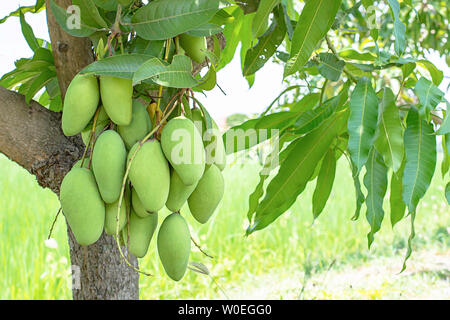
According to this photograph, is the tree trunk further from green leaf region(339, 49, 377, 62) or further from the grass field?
the grass field

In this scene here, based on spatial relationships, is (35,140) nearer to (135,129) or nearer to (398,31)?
(135,129)

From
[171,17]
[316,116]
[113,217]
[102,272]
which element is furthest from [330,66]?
[102,272]

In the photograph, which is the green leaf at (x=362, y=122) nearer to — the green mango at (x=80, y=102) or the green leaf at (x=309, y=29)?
the green leaf at (x=309, y=29)

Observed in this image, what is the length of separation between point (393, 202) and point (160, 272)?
1.43m

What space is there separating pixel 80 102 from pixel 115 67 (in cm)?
5

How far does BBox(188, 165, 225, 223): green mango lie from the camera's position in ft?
1.60

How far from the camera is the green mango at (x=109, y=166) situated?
436 millimetres

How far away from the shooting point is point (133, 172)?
432 millimetres

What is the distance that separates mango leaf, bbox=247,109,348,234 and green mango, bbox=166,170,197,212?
0.97ft

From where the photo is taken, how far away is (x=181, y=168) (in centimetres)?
43

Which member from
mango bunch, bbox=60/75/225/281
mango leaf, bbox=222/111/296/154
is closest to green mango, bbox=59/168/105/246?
mango bunch, bbox=60/75/225/281

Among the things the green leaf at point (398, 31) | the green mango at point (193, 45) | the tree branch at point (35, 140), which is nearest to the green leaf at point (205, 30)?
the green mango at point (193, 45)
